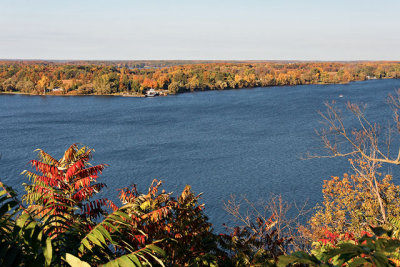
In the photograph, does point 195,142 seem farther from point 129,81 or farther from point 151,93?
point 129,81

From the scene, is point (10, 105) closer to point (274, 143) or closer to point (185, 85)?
point (185, 85)

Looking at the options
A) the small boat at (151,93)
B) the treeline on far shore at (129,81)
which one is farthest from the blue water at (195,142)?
the treeline on far shore at (129,81)

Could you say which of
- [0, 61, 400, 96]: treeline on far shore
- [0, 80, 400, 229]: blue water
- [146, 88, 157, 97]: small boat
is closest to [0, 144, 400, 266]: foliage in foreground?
[0, 80, 400, 229]: blue water

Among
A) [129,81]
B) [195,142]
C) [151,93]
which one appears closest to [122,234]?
[195,142]

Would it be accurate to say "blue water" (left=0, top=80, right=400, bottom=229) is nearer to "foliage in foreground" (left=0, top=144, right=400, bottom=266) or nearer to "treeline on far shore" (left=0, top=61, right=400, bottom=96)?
"foliage in foreground" (left=0, top=144, right=400, bottom=266)

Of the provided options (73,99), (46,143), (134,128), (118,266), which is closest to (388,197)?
(118,266)

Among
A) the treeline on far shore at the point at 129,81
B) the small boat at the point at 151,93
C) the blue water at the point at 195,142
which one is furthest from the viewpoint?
the treeline on far shore at the point at 129,81

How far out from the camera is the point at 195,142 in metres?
52.8

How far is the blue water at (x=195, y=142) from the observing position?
35438 millimetres

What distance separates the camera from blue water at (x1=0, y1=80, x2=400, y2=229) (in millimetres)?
35438

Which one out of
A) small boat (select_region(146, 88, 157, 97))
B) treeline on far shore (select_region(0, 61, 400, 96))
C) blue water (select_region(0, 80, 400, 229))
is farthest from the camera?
treeline on far shore (select_region(0, 61, 400, 96))

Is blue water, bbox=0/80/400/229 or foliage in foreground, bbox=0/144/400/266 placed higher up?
foliage in foreground, bbox=0/144/400/266

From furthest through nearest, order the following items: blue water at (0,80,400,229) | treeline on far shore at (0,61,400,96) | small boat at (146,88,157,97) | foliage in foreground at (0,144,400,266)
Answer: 1. treeline on far shore at (0,61,400,96)
2. small boat at (146,88,157,97)
3. blue water at (0,80,400,229)
4. foliage in foreground at (0,144,400,266)

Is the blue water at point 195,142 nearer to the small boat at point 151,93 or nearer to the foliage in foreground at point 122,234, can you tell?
the foliage in foreground at point 122,234
